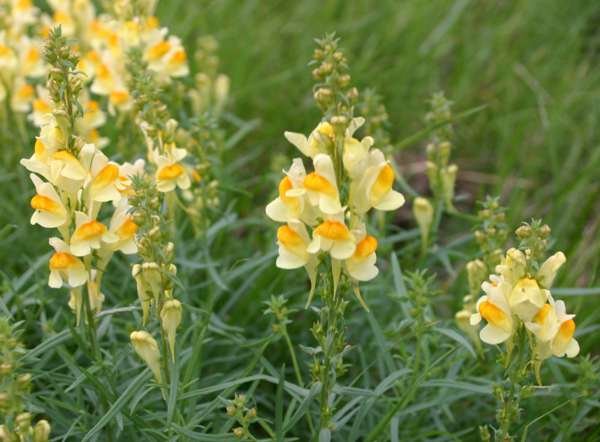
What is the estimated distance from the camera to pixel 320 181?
237cm

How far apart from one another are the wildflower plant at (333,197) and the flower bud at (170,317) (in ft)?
1.07

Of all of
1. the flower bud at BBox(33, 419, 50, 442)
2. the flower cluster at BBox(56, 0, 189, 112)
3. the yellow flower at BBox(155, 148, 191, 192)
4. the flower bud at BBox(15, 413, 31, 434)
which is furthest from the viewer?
the flower cluster at BBox(56, 0, 189, 112)

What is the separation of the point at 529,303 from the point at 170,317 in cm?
94

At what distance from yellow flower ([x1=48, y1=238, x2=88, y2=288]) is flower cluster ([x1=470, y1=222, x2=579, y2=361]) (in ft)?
3.55

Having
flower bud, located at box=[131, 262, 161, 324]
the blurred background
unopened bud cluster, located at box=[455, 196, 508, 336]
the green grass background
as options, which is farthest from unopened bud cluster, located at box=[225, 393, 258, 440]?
the blurred background

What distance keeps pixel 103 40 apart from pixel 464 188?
219 centimetres

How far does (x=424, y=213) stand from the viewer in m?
3.68

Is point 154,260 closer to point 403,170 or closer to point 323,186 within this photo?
point 323,186

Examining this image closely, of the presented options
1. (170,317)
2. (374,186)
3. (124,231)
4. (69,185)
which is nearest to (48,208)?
(69,185)

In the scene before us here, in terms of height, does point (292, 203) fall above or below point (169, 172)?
below

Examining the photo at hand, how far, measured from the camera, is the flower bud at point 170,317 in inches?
103

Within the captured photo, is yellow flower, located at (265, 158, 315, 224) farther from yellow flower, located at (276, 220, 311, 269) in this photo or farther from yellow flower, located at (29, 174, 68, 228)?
yellow flower, located at (29, 174, 68, 228)

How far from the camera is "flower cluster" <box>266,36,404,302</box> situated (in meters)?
2.40

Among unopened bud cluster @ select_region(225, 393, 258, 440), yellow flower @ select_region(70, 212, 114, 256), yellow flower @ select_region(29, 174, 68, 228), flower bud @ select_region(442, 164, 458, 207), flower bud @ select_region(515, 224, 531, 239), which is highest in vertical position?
flower bud @ select_region(442, 164, 458, 207)
